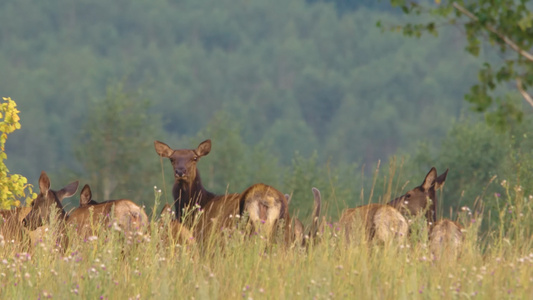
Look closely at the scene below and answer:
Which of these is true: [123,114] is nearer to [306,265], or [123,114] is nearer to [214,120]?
[214,120]

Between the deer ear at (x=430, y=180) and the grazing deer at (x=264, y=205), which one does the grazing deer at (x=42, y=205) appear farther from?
the deer ear at (x=430, y=180)

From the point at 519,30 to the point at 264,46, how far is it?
183116mm

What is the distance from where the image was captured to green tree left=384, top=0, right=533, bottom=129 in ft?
24.4

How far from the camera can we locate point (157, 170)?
60.8 m

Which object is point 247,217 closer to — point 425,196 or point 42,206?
point 425,196

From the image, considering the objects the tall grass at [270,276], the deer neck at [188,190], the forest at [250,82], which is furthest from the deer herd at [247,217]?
the forest at [250,82]

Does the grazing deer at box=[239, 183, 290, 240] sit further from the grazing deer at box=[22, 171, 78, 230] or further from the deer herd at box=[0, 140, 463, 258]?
the grazing deer at box=[22, 171, 78, 230]

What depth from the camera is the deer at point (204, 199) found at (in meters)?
11.1

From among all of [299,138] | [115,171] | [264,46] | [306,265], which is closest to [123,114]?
[115,171]

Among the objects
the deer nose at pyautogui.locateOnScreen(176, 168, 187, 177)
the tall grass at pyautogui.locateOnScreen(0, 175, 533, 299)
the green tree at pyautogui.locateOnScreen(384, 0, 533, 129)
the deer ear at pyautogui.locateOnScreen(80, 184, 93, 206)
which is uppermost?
the green tree at pyautogui.locateOnScreen(384, 0, 533, 129)

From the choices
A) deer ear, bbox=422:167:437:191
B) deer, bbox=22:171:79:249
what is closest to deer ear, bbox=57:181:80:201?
deer, bbox=22:171:79:249

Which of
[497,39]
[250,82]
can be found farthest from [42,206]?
[250,82]

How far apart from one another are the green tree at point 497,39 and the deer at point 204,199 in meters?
3.91

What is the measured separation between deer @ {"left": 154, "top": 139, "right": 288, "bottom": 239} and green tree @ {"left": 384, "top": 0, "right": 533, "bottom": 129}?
154 inches
